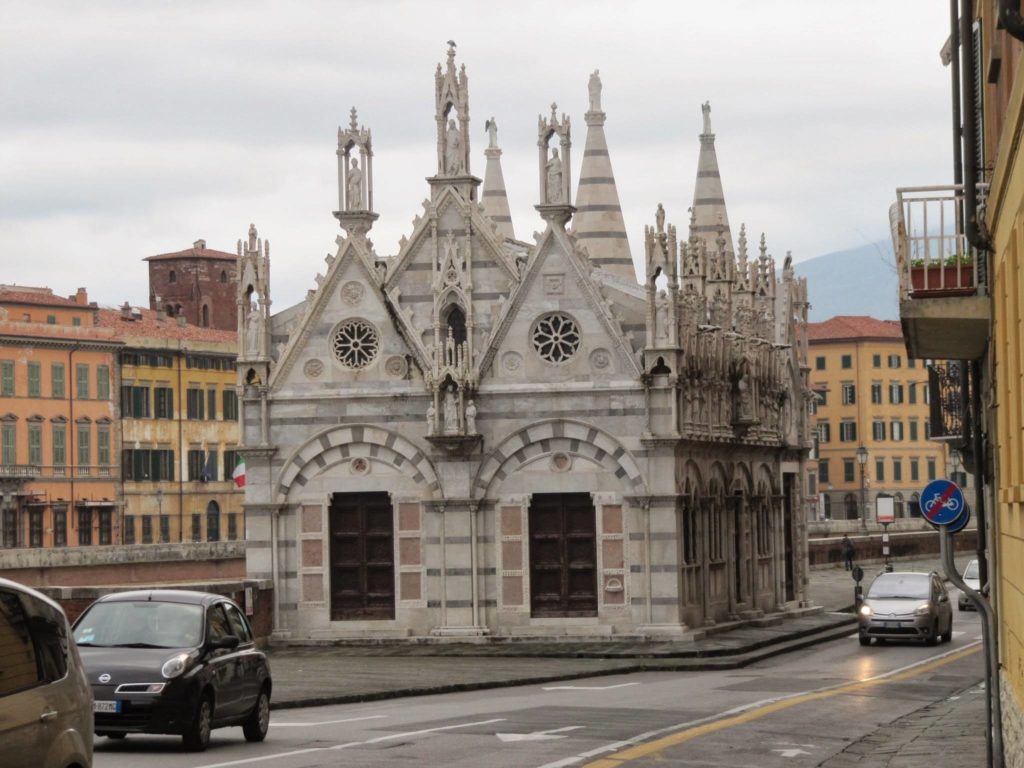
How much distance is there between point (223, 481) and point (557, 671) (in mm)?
81039

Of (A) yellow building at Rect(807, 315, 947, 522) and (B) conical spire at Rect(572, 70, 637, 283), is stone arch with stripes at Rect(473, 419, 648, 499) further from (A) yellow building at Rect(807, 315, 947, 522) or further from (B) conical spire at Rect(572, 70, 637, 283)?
(A) yellow building at Rect(807, 315, 947, 522)

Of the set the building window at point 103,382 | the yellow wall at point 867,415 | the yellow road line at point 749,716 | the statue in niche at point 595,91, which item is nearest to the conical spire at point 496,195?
the statue in niche at point 595,91

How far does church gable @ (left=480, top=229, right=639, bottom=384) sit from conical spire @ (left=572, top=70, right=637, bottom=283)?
51.2ft

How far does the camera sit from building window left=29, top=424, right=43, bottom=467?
104938 millimetres

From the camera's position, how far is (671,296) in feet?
138

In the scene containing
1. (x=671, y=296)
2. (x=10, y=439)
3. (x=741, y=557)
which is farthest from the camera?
(x=10, y=439)

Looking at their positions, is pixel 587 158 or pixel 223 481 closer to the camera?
pixel 587 158

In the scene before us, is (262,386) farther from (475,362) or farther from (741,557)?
(741,557)

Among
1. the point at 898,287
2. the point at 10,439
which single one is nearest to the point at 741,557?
the point at 898,287

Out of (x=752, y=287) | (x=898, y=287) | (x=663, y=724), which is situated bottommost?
(x=663, y=724)

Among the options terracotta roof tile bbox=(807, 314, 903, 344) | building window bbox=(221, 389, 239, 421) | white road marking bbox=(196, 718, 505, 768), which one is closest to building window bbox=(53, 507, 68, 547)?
building window bbox=(221, 389, 239, 421)

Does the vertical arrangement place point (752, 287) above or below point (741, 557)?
above

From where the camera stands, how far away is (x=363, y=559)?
143 feet

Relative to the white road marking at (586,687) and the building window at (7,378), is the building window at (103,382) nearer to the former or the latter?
the building window at (7,378)
